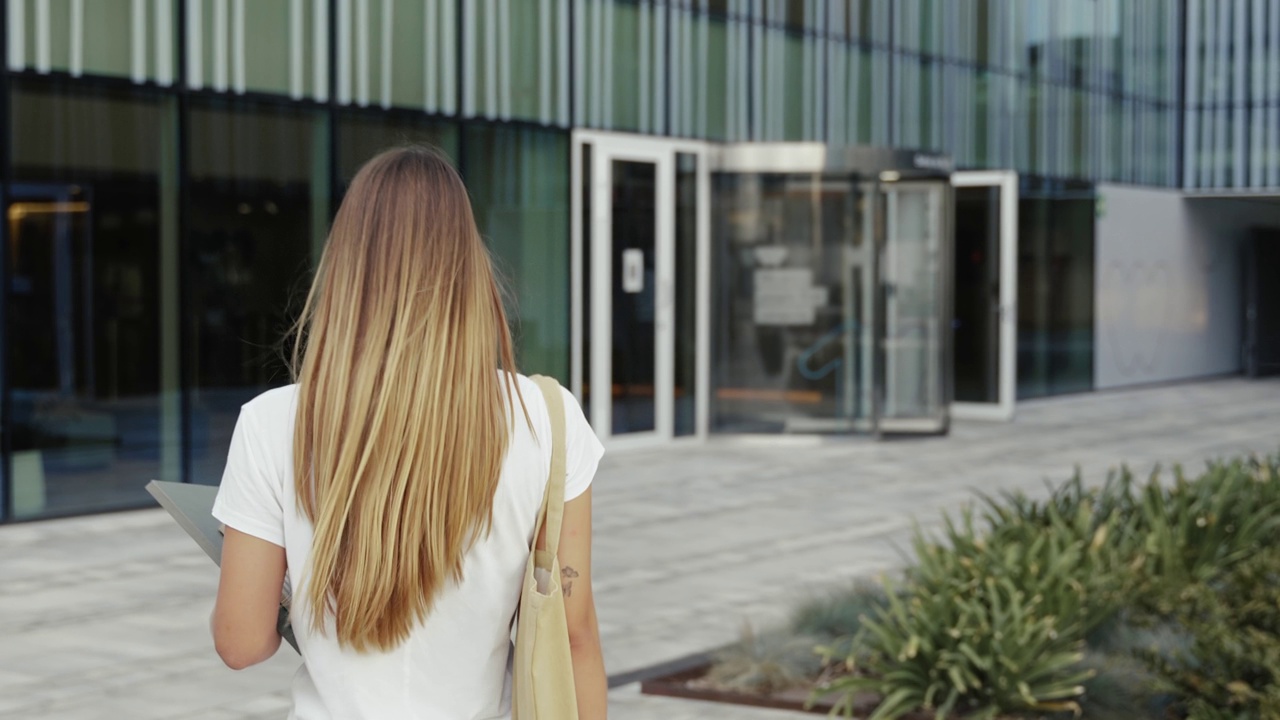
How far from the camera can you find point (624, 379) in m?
14.9

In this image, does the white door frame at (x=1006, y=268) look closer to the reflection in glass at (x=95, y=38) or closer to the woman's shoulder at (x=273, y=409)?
the reflection in glass at (x=95, y=38)

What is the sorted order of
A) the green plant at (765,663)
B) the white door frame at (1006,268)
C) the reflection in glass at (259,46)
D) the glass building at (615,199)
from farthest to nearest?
the white door frame at (1006,268)
the reflection in glass at (259,46)
the glass building at (615,199)
the green plant at (765,663)

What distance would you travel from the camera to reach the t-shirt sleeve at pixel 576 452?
2.00 m

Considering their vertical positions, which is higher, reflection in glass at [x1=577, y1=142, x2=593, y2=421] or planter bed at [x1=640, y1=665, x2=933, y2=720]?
reflection in glass at [x1=577, y1=142, x2=593, y2=421]

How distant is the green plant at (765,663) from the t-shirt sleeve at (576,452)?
12.2 feet

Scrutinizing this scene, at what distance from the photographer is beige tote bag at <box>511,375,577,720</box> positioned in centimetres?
196

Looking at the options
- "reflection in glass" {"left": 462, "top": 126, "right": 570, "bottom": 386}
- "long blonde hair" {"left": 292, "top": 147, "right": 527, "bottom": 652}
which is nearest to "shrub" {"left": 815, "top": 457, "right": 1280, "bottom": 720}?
"long blonde hair" {"left": 292, "top": 147, "right": 527, "bottom": 652}

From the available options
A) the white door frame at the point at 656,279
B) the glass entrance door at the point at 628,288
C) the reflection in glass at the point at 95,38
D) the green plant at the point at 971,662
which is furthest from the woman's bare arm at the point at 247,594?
the glass entrance door at the point at 628,288

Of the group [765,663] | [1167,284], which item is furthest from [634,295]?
[1167,284]

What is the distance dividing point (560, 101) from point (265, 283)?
11.9 ft

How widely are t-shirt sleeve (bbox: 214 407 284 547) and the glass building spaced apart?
29.7 feet

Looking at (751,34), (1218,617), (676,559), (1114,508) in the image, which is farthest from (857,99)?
(1218,617)

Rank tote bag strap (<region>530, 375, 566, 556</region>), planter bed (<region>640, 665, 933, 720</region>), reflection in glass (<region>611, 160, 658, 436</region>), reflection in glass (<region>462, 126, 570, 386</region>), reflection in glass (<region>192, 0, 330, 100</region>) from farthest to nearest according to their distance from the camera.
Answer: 1. reflection in glass (<region>611, 160, 658, 436</region>)
2. reflection in glass (<region>462, 126, 570, 386</region>)
3. reflection in glass (<region>192, 0, 330, 100</region>)
4. planter bed (<region>640, 665, 933, 720</region>)
5. tote bag strap (<region>530, 375, 566, 556</region>)

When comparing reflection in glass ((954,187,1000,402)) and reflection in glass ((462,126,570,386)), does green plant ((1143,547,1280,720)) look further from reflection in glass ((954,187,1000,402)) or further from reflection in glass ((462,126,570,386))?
reflection in glass ((954,187,1000,402))
